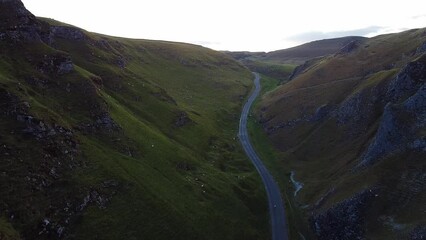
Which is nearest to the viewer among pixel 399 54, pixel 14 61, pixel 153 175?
pixel 153 175

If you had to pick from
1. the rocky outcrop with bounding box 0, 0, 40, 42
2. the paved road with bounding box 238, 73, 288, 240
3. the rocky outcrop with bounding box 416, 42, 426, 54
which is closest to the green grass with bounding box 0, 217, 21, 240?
the paved road with bounding box 238, 73, 288, 240

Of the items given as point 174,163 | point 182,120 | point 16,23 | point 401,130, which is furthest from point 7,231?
point 401,130

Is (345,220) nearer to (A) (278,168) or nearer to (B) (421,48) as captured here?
(A) (278,168)

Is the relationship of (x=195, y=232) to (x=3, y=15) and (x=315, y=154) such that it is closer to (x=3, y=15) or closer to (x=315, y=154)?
(x=315, y=154)

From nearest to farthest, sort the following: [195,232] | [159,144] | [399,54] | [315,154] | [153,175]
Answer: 1. [195,232]
2. [153,175]
3. [159,144]
4. [315,154]
5. [399,54]

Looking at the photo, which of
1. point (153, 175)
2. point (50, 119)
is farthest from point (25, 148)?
point (153, 175)

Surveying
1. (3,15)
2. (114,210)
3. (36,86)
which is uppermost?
(3,15)

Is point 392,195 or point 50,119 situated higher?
point 50,119

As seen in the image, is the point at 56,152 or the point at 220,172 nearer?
the point at 56,152
